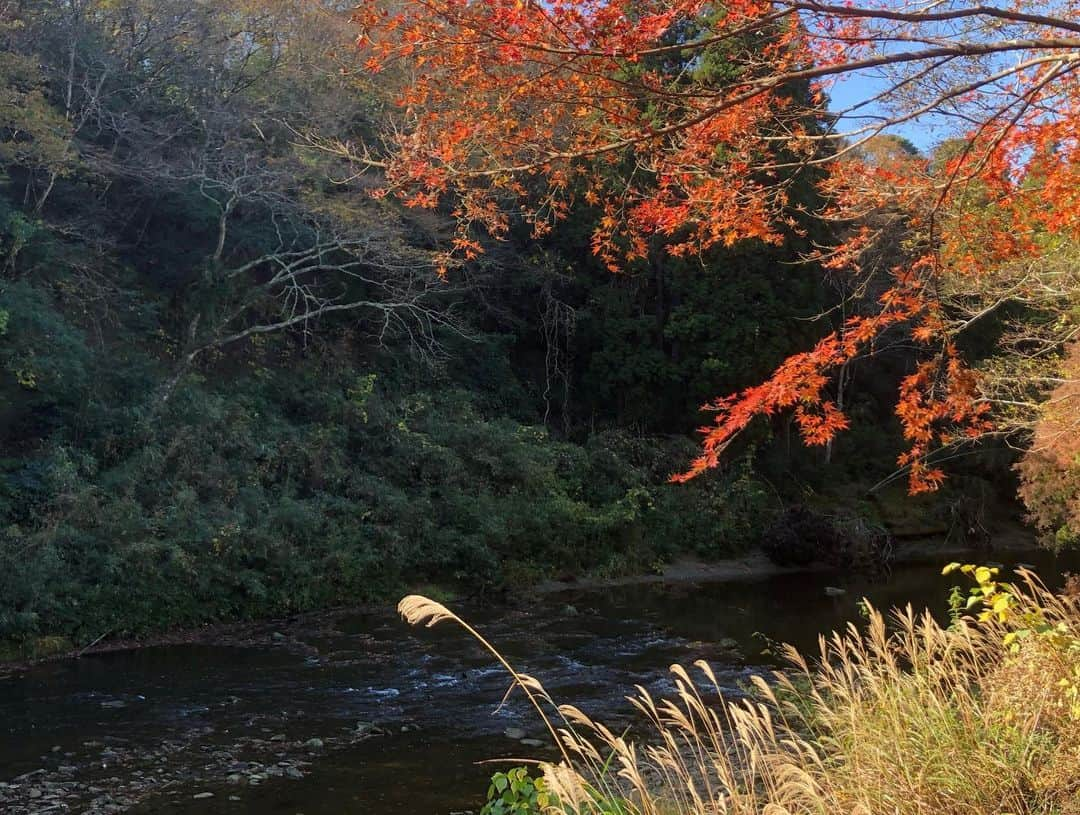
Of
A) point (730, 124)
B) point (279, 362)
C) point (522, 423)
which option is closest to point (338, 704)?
point (730, 124)

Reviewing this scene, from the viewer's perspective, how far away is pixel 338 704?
10211 millimetres

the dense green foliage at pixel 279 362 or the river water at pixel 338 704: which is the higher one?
the dense green foliage at pixel 279 362

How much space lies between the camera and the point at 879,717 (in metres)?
4.07

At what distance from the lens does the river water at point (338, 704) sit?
7668 millimetres

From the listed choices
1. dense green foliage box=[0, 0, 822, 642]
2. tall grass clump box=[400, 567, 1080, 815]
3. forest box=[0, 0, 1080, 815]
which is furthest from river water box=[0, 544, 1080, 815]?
tall grass clump box=[400, 567, 1080, 815]

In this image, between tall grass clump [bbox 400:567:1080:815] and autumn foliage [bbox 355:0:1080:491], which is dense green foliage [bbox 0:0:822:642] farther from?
tall grass clump [bbox 400:567:1080:815]

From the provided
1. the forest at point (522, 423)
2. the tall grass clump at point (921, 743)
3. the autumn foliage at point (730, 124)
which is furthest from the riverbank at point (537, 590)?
the tall grass clump at point (921, 743)

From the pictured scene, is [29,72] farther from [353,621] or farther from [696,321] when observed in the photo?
[696,321]

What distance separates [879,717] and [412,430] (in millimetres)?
16338

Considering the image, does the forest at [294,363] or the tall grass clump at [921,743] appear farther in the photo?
the forest at [294,363]

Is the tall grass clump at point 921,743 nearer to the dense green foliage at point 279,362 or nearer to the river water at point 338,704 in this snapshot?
the river water at point 338,704

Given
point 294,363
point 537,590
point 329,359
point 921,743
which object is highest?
point 329,359

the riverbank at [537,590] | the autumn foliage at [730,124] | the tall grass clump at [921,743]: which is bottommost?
the riverbank at [537,590]

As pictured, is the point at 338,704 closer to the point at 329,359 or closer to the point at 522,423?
the point at 329,359
